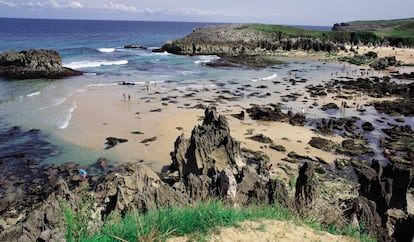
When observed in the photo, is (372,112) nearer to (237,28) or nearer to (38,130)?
(38,130)

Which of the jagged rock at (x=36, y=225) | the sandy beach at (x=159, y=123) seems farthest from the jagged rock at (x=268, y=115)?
the jagged rock at (x=36, y=225)

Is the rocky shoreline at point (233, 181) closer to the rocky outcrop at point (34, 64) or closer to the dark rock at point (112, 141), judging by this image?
the dark rock at point (112, 141)

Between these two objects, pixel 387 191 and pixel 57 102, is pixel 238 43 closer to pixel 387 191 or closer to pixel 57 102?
pixel 57 102

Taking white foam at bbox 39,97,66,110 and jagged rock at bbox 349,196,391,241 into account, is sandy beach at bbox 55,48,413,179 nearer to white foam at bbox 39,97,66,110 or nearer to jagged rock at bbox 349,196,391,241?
white foam at bbox 39,97,66,110

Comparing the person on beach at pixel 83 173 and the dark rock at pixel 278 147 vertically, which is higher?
the dark rock at pixel 278 147

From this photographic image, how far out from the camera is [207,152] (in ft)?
61.6

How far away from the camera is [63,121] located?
96.4 feet

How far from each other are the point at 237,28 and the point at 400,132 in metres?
78.7

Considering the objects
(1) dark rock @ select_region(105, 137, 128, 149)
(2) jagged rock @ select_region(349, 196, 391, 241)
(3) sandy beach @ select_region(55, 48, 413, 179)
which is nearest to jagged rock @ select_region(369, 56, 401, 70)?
(3) sandy beach @ select_region(55, 48, 413, 179)

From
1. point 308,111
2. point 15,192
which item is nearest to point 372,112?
point 308,111

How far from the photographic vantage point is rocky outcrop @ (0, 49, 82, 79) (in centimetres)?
4994

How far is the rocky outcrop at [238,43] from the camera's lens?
84562 mm

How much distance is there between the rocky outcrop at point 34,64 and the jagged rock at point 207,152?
3599cm

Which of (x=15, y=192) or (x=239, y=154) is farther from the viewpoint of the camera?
(x=239, y=154)
